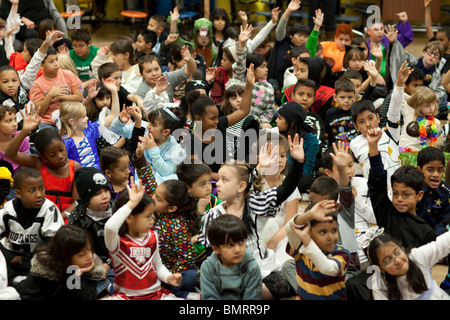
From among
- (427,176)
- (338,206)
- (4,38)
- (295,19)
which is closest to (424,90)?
(427,176)

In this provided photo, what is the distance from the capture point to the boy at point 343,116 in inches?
209

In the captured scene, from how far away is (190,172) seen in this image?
4.07 m

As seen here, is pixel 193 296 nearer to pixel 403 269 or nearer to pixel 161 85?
pixel 403 269

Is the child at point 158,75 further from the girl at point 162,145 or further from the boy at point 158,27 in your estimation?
the boy at point 158,27

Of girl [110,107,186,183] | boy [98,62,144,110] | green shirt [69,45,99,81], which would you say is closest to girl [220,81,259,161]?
girl [110,107,186,183]

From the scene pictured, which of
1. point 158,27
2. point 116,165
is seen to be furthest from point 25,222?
point 158,27

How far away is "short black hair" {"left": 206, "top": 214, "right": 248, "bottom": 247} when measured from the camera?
3199 millimetres

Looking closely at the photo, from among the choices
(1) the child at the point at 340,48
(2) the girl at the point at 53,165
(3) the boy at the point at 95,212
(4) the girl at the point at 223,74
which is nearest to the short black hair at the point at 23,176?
(3) the boy at the point at 95,212

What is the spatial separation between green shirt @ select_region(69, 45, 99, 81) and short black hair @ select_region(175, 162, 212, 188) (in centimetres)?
307

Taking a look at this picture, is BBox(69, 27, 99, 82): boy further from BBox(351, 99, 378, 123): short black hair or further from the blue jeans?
the blue jeans

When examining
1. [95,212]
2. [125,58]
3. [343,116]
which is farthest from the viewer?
[125,58]

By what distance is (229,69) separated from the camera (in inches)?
247

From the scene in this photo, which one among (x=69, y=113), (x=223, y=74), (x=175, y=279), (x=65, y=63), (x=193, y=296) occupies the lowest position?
(x=193, y=296)

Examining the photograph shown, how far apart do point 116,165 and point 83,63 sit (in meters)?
3.02
